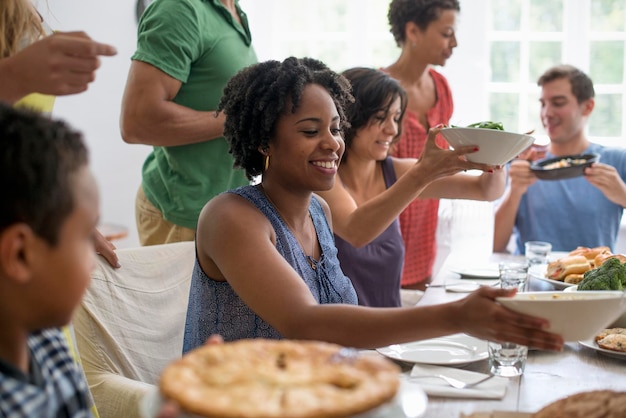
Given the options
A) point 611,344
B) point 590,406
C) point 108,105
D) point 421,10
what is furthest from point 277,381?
point 108,105

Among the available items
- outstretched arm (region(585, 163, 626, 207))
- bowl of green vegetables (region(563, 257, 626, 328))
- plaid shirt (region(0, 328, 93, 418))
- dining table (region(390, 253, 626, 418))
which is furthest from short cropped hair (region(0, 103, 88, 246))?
outstretched arm (region(585, 163, 626, 207))

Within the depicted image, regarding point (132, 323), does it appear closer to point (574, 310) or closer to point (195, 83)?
point (195, 83)

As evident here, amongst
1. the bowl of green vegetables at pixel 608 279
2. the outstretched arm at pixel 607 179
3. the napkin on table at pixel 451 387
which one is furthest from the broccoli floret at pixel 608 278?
the outstretched arm at pixel 607 179

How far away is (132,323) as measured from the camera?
1809 mm

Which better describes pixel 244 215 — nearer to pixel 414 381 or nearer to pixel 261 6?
pixel 414 381

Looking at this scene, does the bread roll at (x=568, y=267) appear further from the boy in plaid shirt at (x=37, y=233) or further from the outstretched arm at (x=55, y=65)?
the boy in plaid shirt at (x=37, y=233)

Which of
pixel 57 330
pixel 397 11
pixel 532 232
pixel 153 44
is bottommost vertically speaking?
pixel 532 232

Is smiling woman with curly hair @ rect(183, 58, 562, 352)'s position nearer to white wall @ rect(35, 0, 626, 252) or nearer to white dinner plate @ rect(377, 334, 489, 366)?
white dinner plate @ rect(377, 334, 489, 366)

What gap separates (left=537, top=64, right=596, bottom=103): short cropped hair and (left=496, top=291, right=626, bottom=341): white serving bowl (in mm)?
2428

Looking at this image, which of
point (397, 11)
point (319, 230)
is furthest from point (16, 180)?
point (397, 11)

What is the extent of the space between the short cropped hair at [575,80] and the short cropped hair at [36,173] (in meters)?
2.97

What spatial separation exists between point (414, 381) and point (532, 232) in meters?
2.18

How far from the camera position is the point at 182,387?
0.74 m

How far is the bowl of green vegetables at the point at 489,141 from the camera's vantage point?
6.52 feet
